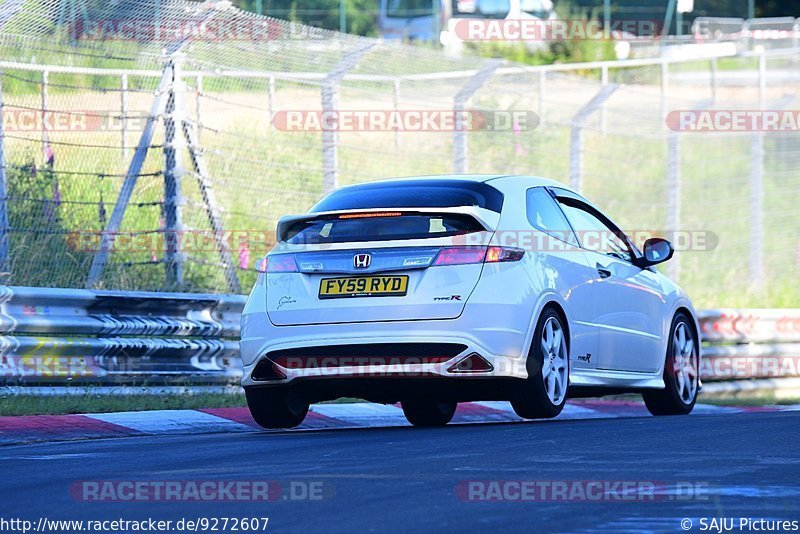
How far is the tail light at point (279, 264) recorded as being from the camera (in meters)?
9.22

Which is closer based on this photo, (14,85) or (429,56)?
(14,85)

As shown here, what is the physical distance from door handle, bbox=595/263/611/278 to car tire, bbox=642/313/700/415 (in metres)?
1.13

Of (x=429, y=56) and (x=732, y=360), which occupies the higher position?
(x=429, y=56)

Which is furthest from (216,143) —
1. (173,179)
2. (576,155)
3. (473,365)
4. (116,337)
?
(473,365)

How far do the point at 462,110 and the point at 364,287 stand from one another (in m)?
6.85

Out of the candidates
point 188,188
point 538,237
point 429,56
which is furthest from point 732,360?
point 538,237

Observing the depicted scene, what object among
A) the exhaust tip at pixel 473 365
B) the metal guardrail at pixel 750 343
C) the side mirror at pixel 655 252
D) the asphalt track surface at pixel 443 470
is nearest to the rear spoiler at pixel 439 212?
the exhaust tip at pixel 473 365

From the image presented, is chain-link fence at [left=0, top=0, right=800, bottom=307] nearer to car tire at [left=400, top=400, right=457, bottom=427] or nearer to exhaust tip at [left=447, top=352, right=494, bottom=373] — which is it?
car tire at [left=400, top=400, right=457, bottom=427]

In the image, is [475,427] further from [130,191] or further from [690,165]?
[690,165]

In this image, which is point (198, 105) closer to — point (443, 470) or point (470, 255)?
point (470, 255)

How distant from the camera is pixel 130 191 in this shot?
13422 millimetres

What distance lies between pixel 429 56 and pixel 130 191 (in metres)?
4.30

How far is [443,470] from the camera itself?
6668 millimetres

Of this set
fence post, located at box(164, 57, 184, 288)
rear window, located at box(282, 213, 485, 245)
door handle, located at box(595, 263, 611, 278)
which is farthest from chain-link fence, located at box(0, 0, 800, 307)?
door handle, located at box(595, 263, 611, 278)
